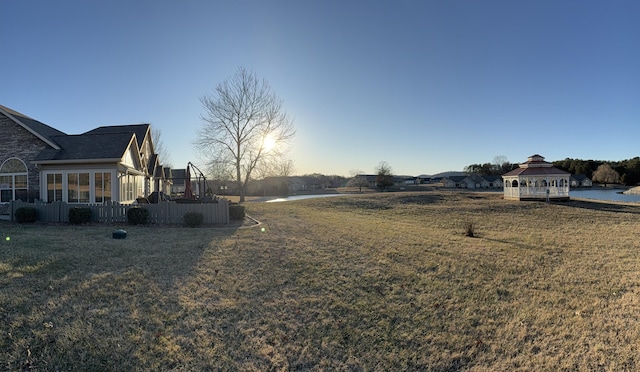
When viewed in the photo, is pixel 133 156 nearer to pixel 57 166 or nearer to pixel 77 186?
pixel 77 186

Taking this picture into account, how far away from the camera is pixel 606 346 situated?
4.69 meters

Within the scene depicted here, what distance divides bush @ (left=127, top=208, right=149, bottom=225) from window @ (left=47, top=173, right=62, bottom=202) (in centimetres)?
679

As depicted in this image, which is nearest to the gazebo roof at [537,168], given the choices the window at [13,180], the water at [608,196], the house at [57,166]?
the water at [608,196]

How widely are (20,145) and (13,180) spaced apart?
188 cm

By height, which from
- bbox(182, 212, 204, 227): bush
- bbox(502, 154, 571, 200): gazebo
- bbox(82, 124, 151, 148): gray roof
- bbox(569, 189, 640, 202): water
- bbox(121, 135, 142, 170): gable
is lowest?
bbox(569, 189, 640, 202): water

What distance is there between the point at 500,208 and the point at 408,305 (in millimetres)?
23100

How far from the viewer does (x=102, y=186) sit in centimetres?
1688

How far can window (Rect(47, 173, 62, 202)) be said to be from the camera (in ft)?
55.2

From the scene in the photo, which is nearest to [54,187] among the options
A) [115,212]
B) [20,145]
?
[20,145]

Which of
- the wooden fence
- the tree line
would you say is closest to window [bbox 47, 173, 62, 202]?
the wooden fence

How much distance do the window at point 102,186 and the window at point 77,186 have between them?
492mm

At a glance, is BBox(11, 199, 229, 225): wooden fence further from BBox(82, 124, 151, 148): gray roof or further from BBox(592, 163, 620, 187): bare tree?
BBox(592, 163, 620, 187): bare tree

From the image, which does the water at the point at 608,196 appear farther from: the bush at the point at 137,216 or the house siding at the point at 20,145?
the house siding at the point at 20,145

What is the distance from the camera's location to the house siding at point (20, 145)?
55.9ft
